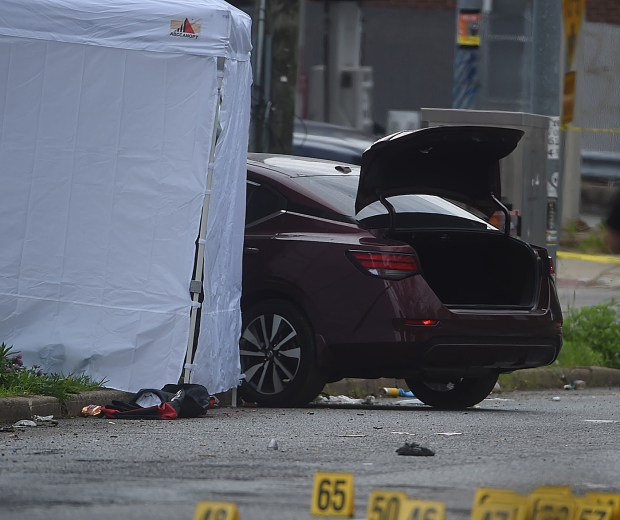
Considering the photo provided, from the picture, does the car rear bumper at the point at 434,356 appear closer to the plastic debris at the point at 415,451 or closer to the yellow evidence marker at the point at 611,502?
the plastic debris at the point at 415,451

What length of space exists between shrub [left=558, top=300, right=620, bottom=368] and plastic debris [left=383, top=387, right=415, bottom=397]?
2.20 m

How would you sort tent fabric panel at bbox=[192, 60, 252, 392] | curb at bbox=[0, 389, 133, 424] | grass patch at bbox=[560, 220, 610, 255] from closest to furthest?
curb at bbox=[0, 389, 133, 424] → tent fabric panel at bbox=[192, 60, 252, 392] → grass patch at bbox=[560, 220, 610, 255]

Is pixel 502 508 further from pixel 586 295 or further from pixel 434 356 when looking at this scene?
pixel 586 295

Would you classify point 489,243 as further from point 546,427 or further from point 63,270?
point 63,270

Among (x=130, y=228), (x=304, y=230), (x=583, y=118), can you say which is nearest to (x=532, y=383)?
(x=304, y=230)

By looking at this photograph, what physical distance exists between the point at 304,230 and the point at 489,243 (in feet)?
4.00

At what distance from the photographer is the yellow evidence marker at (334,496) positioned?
5.75 meters

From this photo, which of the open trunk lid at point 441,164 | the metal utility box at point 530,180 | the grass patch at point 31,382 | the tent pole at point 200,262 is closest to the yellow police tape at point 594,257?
the metal utility box at point 530,180

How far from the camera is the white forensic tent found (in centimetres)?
977

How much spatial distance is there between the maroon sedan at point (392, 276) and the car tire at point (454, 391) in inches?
2.4

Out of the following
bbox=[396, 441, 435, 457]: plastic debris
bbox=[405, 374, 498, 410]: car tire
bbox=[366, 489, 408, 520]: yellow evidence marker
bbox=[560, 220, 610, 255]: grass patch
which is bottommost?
bbox=[560, 220, 610, 255]: grass patch

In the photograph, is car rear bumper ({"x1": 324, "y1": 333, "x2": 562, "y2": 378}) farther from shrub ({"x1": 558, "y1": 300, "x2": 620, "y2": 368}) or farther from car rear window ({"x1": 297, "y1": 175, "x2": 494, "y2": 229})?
shrub ({"x1": 558, "y1": 300, "x2": 620, "y2": 368})

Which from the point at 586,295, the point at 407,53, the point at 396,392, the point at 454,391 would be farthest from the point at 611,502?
the point at 407,53

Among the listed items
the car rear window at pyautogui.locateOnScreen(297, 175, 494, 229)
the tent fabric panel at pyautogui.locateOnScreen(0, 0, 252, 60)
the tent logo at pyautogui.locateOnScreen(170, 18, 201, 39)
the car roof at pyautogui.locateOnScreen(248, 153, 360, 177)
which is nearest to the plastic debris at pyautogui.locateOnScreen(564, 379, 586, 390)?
the car rear window at pyautogui.locateOnScreen(297, 175, 494, 229)
